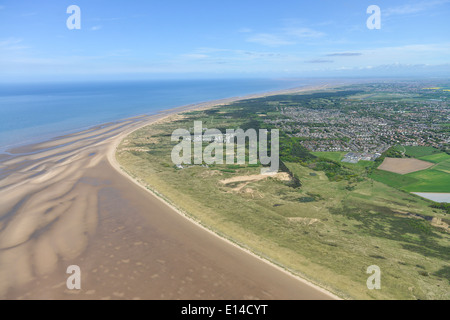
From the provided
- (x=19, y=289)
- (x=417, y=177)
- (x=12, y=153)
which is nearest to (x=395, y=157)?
(x=417, y=177)

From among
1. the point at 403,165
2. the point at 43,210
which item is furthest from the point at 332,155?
the point at 43,210

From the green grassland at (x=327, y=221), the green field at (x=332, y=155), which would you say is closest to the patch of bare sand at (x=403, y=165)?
the green grassland at (x=327, y=221)

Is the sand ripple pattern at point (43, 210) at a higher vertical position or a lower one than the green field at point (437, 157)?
lower

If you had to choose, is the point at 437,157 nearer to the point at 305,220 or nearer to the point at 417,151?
the point at 417,151

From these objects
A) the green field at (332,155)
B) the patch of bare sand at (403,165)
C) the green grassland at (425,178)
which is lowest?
the green grassland at (425,178)

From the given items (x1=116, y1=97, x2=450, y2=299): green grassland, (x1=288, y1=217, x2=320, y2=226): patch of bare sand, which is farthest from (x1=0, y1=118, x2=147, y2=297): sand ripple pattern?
(x1=288, y1=217, x2=320, y2=226): patch of bare sand

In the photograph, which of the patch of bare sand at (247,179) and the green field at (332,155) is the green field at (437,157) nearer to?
the green field at (332,155)
